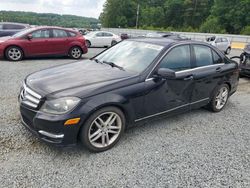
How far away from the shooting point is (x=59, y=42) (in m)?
9.83

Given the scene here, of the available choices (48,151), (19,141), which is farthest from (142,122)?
(19,141)

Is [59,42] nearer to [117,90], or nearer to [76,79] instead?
[76,79]

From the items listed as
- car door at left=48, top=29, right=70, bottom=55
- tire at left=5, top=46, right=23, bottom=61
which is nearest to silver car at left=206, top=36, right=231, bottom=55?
car door at left=48, top=29, right=70, bottom=55

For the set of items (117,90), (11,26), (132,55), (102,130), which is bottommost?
(102,130)

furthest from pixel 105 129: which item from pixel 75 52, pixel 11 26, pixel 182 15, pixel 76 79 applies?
pixel 182 15

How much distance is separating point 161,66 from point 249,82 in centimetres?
538

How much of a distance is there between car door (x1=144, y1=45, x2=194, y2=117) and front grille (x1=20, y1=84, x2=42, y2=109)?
1.50 meters

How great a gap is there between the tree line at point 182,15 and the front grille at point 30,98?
51982mm

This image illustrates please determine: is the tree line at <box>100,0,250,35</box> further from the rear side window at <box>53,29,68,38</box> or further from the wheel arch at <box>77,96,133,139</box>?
the wheel arch at <box>77,96,133,139</box>

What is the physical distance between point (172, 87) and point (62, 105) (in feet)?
5.91

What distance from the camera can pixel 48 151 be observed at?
311 cm

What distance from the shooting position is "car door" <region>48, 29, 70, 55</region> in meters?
9.68

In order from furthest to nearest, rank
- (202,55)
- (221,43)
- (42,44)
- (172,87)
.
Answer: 1. (221,43)
2. (42,44)
3. (202,55)
4. (172,87)

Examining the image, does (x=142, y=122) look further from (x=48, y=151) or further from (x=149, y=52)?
(x=48, y=151)
